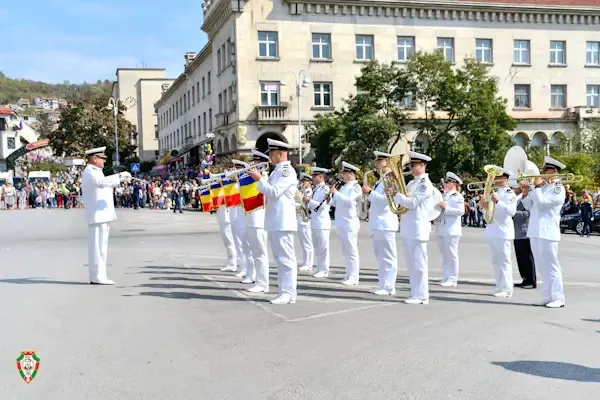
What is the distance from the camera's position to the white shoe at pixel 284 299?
930cm

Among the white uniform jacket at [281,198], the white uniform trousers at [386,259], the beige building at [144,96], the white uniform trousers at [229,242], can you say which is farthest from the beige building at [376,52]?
the beige building at [144,96]

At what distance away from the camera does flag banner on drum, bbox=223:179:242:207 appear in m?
11.9

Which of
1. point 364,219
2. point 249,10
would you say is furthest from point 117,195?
point 364,219

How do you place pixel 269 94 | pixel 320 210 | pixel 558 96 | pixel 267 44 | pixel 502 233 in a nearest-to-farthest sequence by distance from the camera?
1. pixel 502 233
2. pixel 320 210
3. pixel 267 44
4. pixel 269 94
5. pixel 558 96

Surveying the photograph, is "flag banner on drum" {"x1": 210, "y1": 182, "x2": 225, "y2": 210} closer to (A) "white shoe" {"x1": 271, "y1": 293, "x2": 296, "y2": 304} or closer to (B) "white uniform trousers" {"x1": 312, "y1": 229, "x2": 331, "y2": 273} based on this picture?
(B) "white uniform trousers" {"x1": 312, "y1": 229, "x2": 331, "y2": 273}

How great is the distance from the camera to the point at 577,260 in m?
15.6


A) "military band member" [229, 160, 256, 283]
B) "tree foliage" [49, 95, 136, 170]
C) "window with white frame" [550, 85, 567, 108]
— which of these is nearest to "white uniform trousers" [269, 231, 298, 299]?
"military band member" [229, 160, 256, 283]

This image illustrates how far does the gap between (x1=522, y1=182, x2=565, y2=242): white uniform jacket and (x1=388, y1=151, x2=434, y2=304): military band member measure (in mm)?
1494

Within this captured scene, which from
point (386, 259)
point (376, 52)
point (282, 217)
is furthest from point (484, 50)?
point (282, 217)

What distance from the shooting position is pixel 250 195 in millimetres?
10164

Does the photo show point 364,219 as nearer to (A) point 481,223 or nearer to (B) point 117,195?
(A) point 481,223

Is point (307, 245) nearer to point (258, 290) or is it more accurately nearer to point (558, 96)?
point (258, 290)

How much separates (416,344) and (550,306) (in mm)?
3107

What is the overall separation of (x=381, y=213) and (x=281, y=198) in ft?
Result: 6.86
